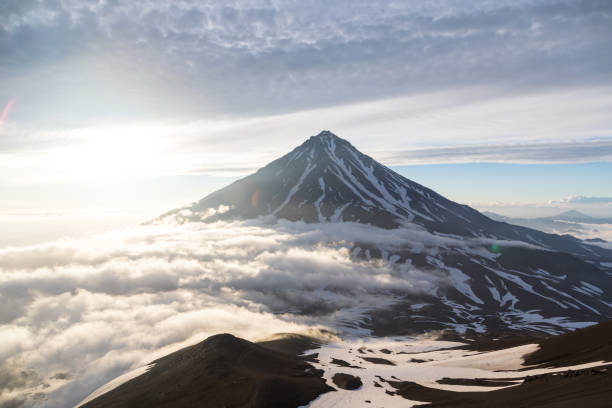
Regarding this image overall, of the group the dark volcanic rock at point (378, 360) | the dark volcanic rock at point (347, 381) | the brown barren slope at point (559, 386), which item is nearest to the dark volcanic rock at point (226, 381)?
the dark volcanic rock at point (347, 381)

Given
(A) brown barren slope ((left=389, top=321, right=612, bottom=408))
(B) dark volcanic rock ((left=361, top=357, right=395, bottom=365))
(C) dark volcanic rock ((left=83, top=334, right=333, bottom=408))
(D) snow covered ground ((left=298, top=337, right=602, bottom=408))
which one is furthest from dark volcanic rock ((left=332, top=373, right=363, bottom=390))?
(B) dark volcanic rock ((left=361, top=357, right=395, bottom=365))

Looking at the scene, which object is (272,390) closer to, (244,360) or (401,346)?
(244,360)

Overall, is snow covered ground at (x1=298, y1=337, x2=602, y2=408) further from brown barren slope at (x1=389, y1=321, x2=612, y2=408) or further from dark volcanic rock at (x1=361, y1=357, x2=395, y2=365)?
brown barren slope at (x1=389, y1=321, x2=612, y2=408)

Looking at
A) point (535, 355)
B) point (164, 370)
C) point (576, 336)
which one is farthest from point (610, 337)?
point (164, 370)

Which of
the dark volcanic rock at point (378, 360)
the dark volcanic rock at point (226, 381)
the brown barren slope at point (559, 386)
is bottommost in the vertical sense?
the dark volcanic rock at point (378, 360)

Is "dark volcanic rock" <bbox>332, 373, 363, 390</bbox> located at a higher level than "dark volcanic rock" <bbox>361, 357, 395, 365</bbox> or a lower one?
higher

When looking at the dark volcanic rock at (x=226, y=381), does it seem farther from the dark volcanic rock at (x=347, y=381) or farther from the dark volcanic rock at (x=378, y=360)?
the dark volcanic rock at (x=378, y=360)

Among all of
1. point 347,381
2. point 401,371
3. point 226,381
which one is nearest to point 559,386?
point 347,381

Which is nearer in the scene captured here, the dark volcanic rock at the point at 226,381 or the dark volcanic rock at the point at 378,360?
the dark volcanic rock at the point at 226,381
